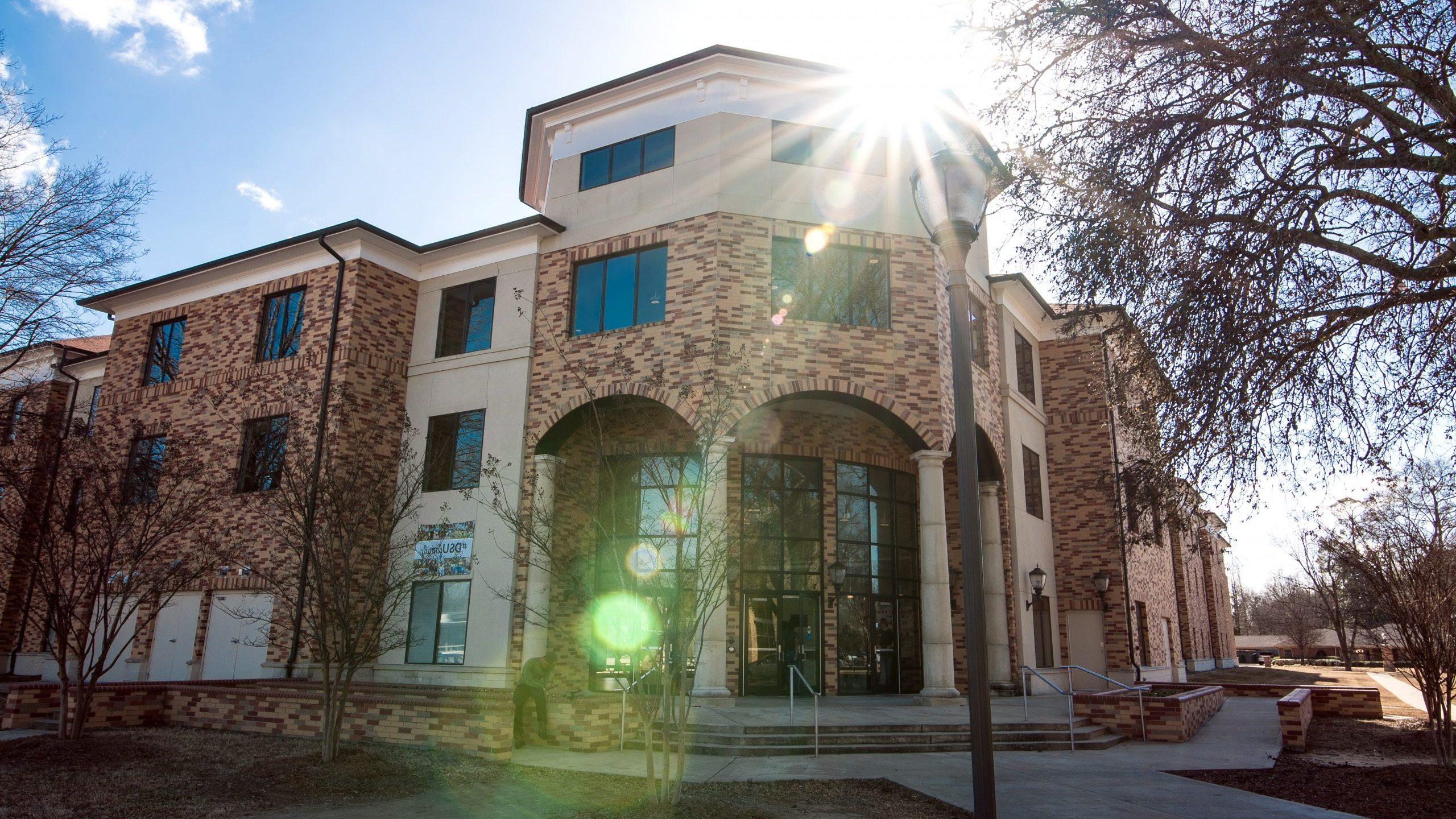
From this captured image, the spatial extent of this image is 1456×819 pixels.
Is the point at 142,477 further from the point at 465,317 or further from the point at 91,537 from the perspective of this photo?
the point at 465,317

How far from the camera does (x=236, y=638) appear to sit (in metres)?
19.0

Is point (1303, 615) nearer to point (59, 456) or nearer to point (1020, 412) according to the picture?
point (1020, 412)

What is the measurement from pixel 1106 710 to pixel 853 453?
699 cm

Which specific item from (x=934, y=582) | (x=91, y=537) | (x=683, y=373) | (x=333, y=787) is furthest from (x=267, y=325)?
(x=934, y=582)

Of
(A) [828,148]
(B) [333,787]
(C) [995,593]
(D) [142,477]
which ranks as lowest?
(B) [333,787]

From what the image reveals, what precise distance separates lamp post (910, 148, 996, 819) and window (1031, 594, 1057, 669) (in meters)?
17.0

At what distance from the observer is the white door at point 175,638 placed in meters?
19.5

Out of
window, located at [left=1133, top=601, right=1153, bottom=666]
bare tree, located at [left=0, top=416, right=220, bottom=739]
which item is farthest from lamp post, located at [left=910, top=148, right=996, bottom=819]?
window, located at [left=1133, top=601, right=1153, bottom=666]

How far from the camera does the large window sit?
18016 mm

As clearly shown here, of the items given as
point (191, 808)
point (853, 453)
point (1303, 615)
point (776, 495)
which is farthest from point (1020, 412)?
point (1303, 615)

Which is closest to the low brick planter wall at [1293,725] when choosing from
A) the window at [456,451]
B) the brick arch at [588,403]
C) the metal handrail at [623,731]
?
the metal handrail at [623,731]

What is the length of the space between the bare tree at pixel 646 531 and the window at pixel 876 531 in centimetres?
326

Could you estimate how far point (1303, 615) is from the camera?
7319 cm

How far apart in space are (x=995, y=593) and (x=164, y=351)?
2072 cm
